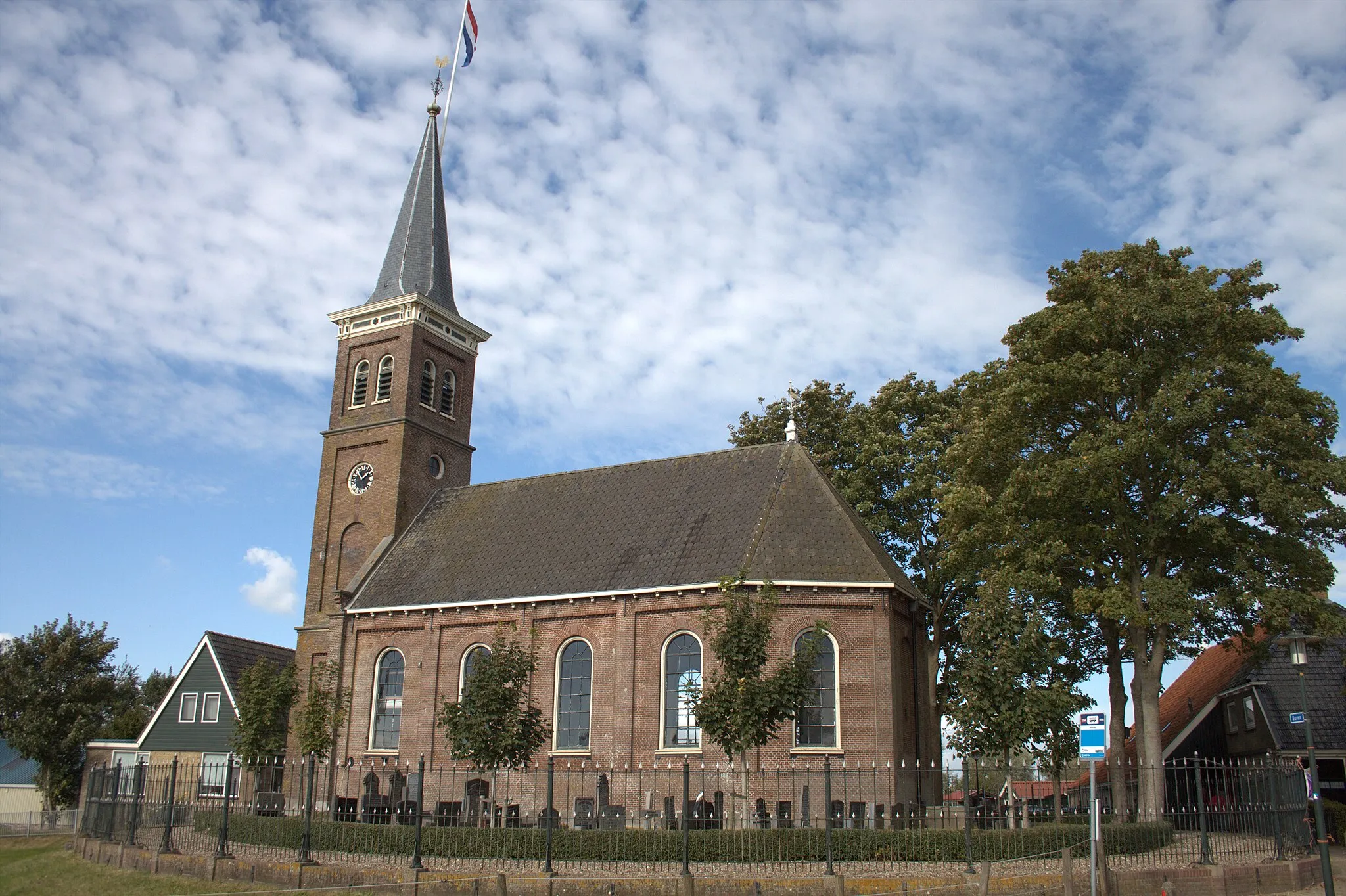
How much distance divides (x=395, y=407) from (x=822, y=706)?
821 inches

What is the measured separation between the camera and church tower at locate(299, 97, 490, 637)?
127 feet

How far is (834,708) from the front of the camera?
27.7 meters

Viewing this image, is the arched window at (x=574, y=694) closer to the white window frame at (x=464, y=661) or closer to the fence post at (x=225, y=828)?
the white window frame at (x=464, y=661)

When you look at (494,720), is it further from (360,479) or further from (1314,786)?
(360,479)

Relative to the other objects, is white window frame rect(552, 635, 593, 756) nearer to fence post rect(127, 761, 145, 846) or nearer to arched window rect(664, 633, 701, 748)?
arched window rect(664, 633, 701, 748)

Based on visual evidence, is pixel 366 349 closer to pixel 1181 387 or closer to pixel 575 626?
pixel 575 626

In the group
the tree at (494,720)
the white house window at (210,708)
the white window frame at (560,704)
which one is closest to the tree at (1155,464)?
the white window frame at (560,704)

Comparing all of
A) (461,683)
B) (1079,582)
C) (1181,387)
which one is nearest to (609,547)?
(461,683)

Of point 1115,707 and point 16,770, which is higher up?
point 1115,707

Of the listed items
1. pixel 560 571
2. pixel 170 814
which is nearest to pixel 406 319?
pixel 560 571

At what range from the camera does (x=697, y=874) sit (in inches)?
702

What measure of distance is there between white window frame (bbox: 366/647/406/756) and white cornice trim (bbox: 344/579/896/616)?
4.53 feet

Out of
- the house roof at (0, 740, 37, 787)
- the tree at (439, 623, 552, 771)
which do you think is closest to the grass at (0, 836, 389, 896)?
the tree at (439, 623, 552, 771)

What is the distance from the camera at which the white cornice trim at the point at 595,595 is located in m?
28.0
